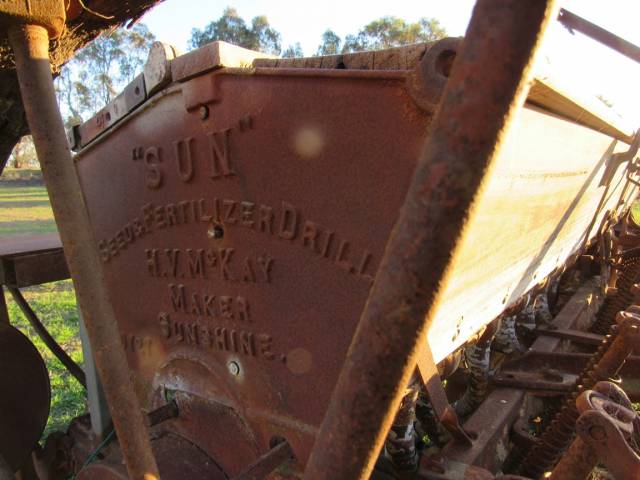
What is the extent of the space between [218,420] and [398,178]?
1010 millimetres

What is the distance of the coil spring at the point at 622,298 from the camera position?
130 inches

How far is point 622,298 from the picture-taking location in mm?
3346

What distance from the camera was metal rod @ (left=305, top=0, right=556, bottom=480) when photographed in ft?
1.64

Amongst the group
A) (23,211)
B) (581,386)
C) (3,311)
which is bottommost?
(23,211)

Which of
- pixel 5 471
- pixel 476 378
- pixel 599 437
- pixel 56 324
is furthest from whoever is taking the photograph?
pixel 56 324

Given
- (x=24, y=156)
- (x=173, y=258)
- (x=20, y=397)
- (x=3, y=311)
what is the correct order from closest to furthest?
(x=173, y=258) < (x=20, y=397) < (x=3, y=311) < (x=24, y=156)

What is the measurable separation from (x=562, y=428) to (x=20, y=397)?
2.33 meters

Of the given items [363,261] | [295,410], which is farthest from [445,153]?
[295,410]

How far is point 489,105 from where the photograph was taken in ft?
1.66

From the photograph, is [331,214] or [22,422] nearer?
[331,214]

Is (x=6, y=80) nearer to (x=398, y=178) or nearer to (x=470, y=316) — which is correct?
(x=398, y=178)

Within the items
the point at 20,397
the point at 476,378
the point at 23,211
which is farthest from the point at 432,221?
the point at 23,211

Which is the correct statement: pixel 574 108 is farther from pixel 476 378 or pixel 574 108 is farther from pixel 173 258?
pixel 173 258

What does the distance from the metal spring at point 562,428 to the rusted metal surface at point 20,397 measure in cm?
217
